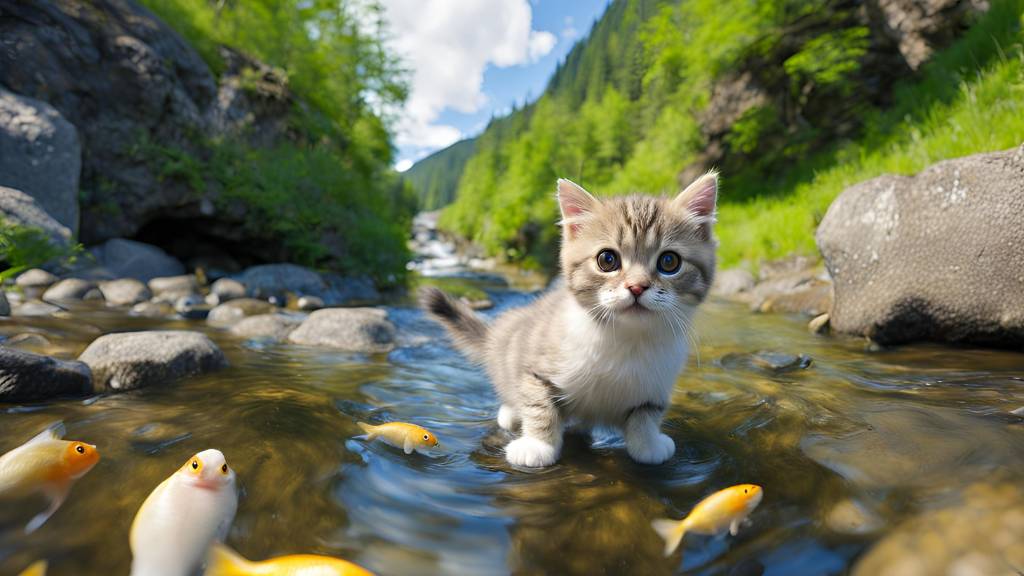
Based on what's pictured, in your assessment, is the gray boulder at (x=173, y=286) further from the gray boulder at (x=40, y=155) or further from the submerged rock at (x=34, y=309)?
the submerged rock at (x=34, y=309)

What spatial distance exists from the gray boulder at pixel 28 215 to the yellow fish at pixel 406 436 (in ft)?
18.9

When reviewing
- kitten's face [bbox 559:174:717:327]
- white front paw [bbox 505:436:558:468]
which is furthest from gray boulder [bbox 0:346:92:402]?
kitten's face [bbox 559:174:717:327]

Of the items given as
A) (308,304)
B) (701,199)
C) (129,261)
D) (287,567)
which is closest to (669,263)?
(701,199)

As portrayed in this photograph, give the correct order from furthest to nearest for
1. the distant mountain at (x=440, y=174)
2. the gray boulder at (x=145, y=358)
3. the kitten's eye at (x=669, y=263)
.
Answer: the distant mountain at (x=440, y=174) → the gray boulder at (x=145, y=358) → the kitten's eye at (x=669, y=263)

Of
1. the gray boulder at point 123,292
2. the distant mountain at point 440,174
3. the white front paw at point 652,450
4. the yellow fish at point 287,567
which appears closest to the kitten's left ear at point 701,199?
the white front paw at point 652,450

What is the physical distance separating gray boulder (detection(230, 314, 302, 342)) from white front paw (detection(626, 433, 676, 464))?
4.59 meters

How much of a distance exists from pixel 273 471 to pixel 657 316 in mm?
1749

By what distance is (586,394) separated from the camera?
89.6 inches

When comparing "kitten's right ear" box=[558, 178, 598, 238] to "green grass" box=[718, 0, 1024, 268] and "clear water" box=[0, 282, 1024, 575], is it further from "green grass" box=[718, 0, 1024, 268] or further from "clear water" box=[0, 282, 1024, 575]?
"green grass" box=[718, 0, 1024, 268]

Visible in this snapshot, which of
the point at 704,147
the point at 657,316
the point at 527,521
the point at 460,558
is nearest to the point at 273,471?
the point at 460,558

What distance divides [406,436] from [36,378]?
6.72 feet

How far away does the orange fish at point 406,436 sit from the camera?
219 centimetres

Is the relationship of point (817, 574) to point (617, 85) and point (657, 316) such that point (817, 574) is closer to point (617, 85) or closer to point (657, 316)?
point (657, 316)

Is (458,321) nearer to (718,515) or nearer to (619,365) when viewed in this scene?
(619,365)
